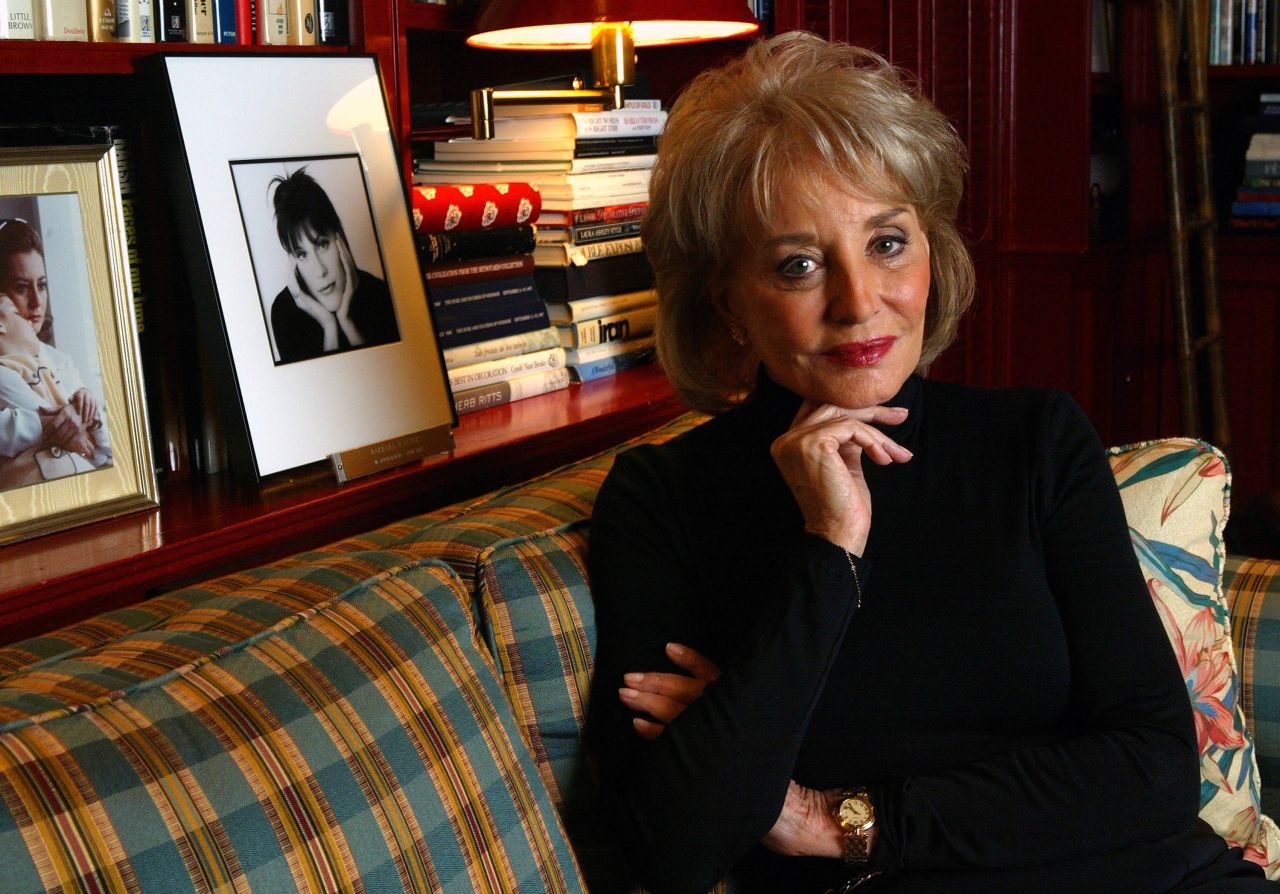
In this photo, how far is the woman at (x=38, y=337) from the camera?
1309 mm

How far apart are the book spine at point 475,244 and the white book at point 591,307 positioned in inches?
4.4

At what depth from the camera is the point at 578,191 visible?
2.13 metres

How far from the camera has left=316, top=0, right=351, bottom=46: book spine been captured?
171cm

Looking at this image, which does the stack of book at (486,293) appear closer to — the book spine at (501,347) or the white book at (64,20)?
the book spine at (501,347)

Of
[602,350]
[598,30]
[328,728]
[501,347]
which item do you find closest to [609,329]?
[602,350]

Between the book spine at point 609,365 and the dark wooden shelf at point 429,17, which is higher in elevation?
the dark wooden shelf at point 429,17

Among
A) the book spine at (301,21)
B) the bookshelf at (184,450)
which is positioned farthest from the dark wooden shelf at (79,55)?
the book spine at (301,21)

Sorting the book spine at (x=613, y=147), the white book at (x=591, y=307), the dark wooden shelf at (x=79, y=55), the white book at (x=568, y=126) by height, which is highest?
the dark wooden shelf at (x=79, y=55)

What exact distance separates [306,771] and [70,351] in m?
0.61

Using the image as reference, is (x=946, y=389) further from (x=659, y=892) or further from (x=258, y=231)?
(x=258, y=231)

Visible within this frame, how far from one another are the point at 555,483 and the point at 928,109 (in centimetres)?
56

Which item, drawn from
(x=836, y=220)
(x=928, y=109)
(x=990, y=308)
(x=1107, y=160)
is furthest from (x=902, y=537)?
(x=1107, y=160)

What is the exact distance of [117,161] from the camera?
1.42 metres

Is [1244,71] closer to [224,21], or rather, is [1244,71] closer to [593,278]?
[593,278]
